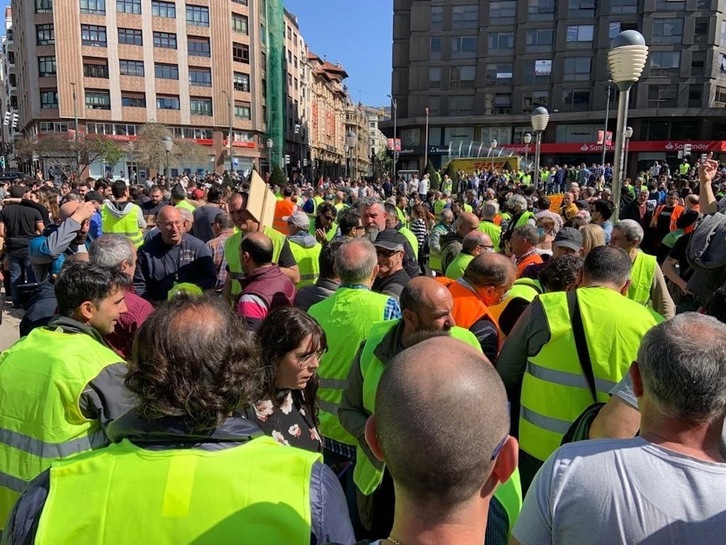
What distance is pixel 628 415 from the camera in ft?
6.82

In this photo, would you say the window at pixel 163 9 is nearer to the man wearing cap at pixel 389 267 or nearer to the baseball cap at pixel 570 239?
the man wearing cap at pixel 389 267

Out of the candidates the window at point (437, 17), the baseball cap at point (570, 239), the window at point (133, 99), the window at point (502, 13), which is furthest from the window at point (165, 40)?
the baseball cap at point (570, 239)

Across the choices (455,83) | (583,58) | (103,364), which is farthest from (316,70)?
(103,364)

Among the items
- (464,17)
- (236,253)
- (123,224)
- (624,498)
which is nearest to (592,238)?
(236,253)

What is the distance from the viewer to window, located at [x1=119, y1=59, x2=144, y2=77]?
5362cm

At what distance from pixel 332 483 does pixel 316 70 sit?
313ft

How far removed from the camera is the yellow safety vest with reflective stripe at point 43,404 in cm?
217

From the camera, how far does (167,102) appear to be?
182ft

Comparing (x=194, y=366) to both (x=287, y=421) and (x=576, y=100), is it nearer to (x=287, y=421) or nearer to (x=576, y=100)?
(x=287, y=421)

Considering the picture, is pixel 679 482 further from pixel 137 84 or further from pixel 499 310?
pixel 137 84

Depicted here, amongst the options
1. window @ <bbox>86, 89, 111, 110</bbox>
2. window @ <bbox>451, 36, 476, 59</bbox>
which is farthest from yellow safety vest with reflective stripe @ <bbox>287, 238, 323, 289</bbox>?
window @ <bbox>86, 89, 111, 110</bbox>

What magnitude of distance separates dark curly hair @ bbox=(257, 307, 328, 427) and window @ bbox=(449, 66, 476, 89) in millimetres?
56387

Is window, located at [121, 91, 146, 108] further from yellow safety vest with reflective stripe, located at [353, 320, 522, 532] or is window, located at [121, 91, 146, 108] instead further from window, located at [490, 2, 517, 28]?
yellow safety vest with reflective stripe, located at [353, 320, 522, 532]

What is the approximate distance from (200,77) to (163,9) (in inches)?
267
